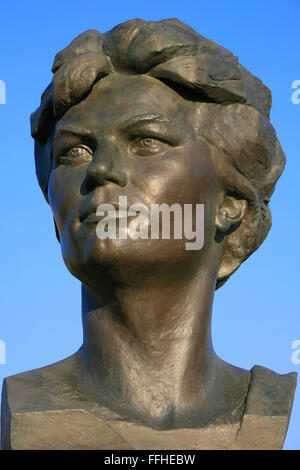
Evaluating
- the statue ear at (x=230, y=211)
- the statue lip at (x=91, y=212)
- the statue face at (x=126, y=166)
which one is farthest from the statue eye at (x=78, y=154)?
the statue ear at (x=230, y=211)

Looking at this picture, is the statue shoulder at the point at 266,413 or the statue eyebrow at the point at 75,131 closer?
the statue shoulder at the point at 266,413

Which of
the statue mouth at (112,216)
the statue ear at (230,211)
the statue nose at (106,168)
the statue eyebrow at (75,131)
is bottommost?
the statue mouth at (112,216)

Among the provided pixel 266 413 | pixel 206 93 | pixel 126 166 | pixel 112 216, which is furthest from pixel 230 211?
pixel 266 413

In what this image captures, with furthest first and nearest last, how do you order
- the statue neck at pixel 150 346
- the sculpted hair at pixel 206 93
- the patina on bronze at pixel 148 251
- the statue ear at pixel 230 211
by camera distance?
the statue ear at pixel 230 211
the sculpted hair at pixel 206 93
the statue neck at pixel 150 346
the patina on bronze at pixel 148 251

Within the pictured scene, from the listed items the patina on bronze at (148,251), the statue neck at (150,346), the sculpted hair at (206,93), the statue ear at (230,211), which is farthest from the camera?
the statue ear at (230,211)

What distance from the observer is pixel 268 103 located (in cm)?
826

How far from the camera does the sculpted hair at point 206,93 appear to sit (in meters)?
7.52

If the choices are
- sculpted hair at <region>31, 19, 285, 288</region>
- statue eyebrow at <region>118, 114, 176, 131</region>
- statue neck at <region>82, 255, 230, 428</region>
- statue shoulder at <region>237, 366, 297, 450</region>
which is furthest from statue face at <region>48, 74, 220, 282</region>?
statue shoulder at <region>237, 366, 297, 450</region>

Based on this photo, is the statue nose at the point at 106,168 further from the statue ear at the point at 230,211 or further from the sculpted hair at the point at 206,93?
the statue ear at the point at 230,211

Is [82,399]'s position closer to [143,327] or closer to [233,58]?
[143,327]

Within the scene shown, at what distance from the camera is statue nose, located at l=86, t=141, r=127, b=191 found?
7.21 m

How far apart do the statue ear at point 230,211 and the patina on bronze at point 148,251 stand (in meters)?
0.02

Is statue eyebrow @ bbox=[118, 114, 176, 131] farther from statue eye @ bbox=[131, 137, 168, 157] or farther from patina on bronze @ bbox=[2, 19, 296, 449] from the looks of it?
statue eye @ bbox=[131, 137, 168, 157]

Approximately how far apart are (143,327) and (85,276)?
0.55 m
